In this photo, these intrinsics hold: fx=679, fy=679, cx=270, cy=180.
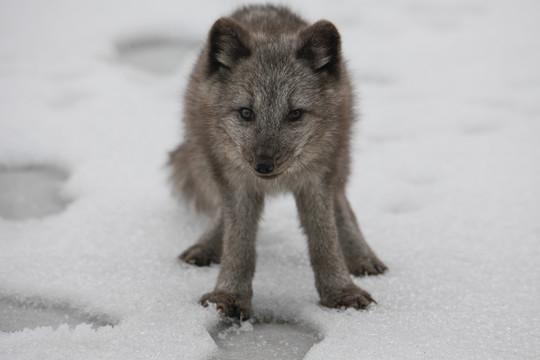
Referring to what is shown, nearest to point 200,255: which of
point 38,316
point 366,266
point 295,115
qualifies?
point 366,266

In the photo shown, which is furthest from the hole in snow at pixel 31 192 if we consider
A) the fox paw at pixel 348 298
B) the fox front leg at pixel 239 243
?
the fox paw at pixel 348 298

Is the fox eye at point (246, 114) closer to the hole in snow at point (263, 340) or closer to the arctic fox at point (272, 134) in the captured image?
the arctic fox at point (272, 134)

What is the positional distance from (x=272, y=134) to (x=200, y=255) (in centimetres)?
127

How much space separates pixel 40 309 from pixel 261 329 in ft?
4.05

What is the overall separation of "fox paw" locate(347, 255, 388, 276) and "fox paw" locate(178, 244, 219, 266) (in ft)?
3.03

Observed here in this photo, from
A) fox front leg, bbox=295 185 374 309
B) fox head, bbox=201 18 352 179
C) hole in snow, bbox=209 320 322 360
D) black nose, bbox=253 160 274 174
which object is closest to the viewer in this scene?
hole in snow, bbox=209 320 322 360

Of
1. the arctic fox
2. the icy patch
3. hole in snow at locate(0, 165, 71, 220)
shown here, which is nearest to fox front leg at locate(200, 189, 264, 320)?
the arctic fox

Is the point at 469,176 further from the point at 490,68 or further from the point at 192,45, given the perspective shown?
the point at 192,45

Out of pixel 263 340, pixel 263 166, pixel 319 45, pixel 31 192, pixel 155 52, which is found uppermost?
pixel 319 45

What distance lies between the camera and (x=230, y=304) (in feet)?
12.3

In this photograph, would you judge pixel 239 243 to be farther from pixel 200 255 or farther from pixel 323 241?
pixel 200 255

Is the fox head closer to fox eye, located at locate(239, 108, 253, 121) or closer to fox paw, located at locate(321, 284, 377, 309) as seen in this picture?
fox eye, located at locate(239, 108, 253, 121)

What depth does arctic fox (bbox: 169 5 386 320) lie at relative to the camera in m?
3.74

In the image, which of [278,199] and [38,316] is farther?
[278,199]
